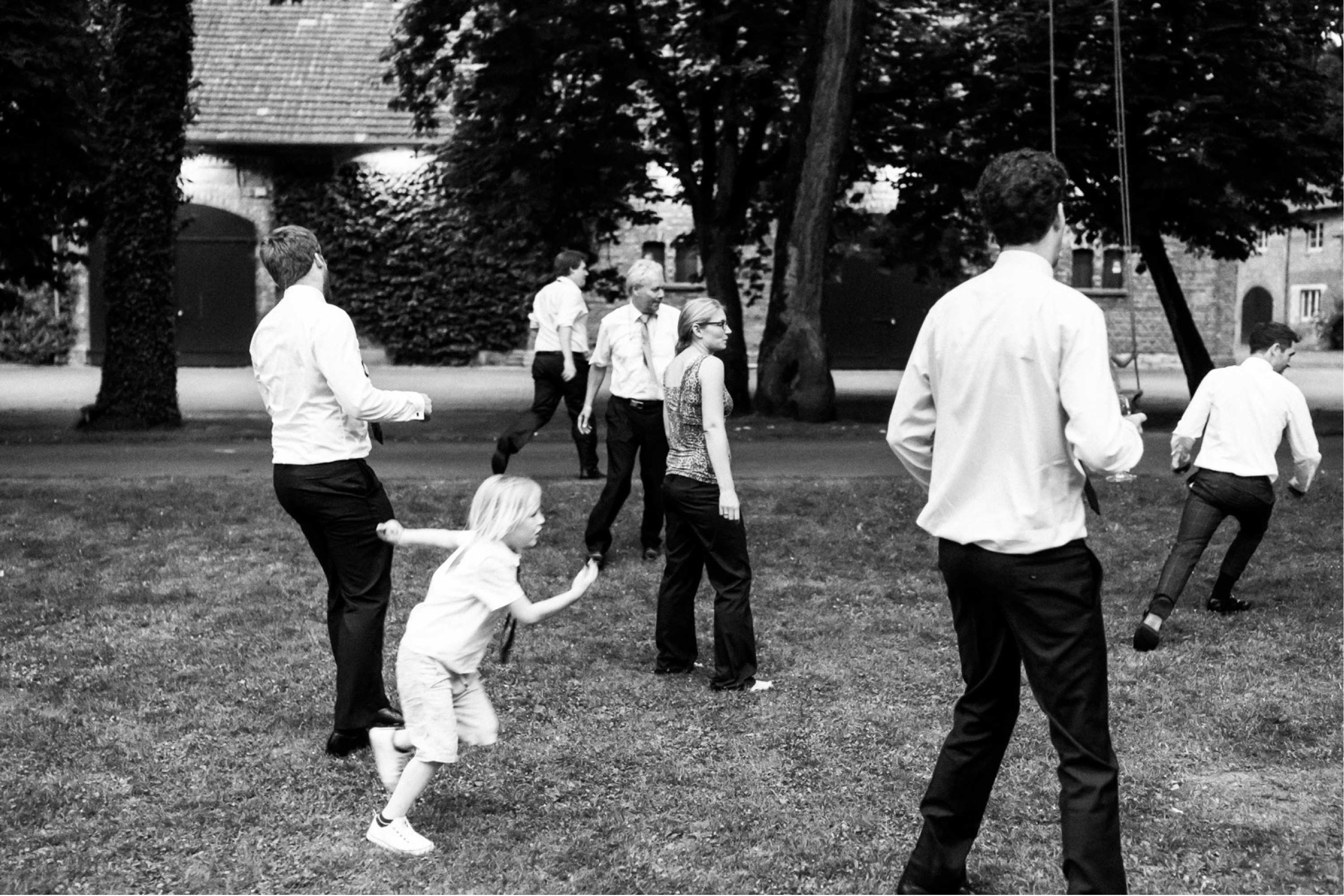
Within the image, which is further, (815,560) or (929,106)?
(929,106)

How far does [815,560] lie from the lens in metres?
10.4

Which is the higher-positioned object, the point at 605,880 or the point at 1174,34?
the point at 1174,34

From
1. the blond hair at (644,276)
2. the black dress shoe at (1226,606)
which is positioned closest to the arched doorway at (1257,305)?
the black dress shoe at (1226,606)

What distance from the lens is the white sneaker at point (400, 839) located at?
4926 mm

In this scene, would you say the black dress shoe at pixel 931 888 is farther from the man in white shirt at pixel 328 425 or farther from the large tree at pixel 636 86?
the large tree at pixel 636 86

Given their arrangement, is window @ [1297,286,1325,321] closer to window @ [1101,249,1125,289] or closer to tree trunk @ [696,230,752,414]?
window @ [1101,249,1125,289]

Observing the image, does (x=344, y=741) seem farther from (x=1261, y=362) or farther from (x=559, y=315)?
(x=559, y=315)

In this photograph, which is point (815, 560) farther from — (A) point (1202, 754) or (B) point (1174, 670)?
(A) point (1202, 754)

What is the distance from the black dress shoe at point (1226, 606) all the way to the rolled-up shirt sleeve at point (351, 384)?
209 inches

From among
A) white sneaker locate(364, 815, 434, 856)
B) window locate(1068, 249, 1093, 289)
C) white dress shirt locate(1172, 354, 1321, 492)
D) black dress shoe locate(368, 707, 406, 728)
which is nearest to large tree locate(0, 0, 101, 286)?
black dress shoe locate(368, 707, 406, 728)

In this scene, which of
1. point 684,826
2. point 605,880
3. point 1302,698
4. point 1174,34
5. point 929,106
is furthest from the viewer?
point 929,106

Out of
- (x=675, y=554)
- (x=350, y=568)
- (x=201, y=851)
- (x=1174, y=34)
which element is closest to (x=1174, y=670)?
(x=675, y=554)

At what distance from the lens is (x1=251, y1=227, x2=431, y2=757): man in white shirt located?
552cm

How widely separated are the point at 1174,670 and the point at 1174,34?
567 inches
